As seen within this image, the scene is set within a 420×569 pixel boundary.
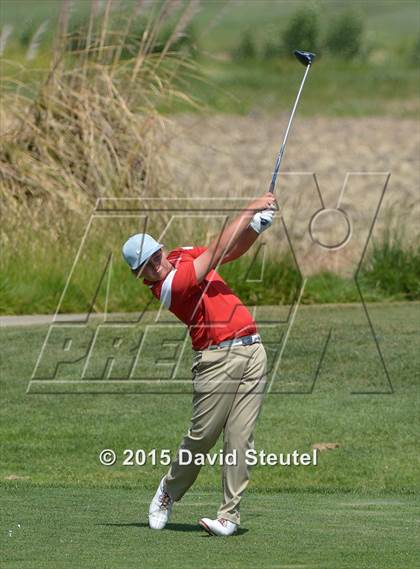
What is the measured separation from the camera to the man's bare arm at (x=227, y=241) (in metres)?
7.80

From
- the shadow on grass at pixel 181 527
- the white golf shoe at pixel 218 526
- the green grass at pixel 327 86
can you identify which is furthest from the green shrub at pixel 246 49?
the white golf shoe at pixel 218 526

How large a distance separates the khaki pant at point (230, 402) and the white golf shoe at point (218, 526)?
0.03 m

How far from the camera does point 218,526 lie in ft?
26.4

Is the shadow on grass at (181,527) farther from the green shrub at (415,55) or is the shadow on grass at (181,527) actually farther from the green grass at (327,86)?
the green shrub at (415,55)

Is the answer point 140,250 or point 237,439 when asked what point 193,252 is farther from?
point 237,439

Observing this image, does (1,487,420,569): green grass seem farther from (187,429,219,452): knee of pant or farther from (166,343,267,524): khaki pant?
(187,429,219,452): knee of pant

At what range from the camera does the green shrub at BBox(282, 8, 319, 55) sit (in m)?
39.9

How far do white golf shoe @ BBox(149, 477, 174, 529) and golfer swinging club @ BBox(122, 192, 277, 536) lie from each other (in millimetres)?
15

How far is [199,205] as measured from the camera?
18.5 meters

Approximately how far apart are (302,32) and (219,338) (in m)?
33.2

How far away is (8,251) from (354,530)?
1027 cm

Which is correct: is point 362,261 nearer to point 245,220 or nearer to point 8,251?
point 8,251

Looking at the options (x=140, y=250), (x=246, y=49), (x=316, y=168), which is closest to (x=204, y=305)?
(x=140, y=250)

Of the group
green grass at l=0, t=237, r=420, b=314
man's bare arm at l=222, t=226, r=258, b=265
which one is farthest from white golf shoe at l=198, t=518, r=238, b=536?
green grass at l=0, t=237, r=420, b=314
